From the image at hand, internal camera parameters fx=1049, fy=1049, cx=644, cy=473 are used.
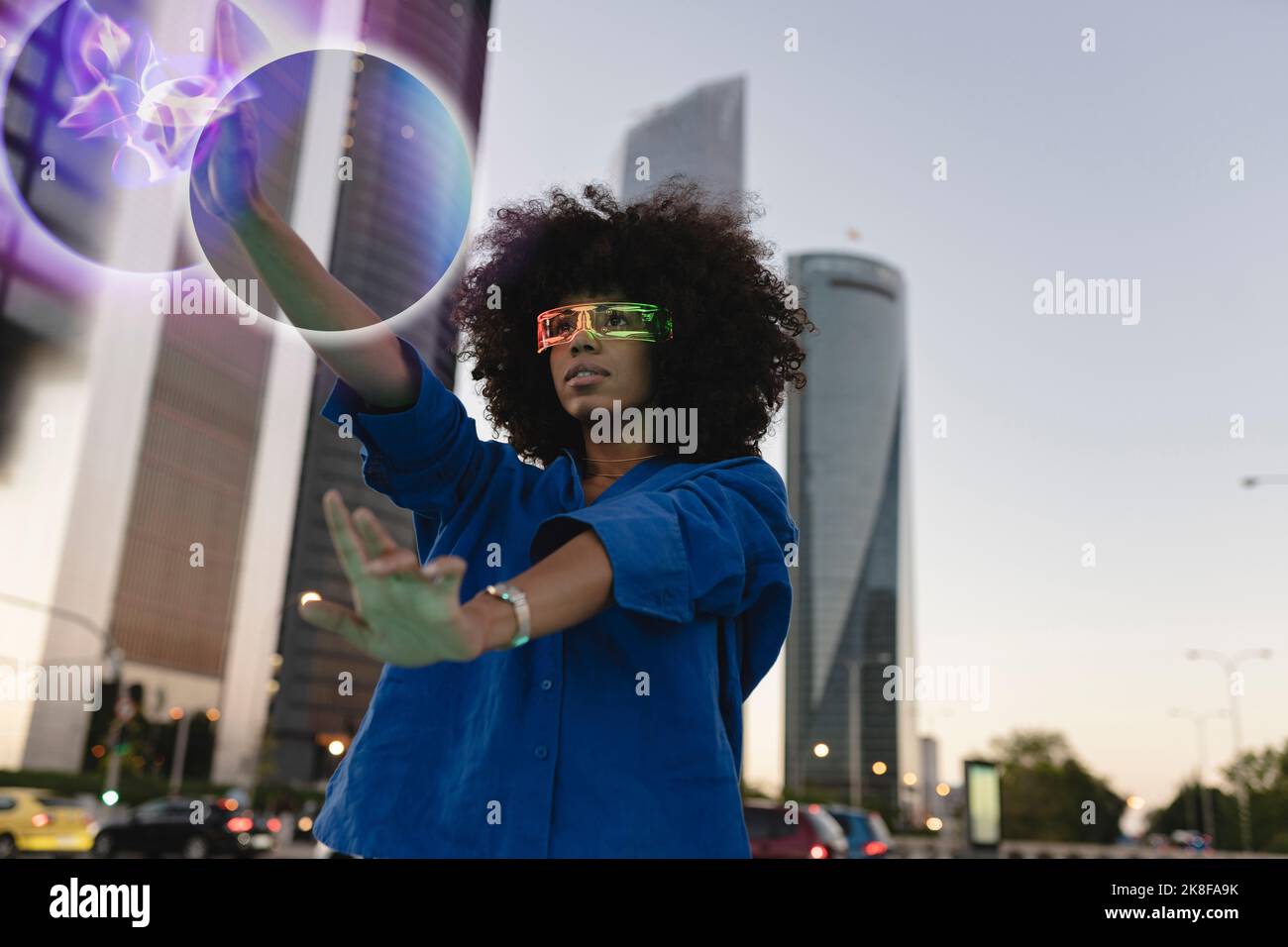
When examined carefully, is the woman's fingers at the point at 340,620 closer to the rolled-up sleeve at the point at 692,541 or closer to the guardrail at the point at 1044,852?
the rolled-up sleeve at the point at 692,541

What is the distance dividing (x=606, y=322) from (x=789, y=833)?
39.3 ft

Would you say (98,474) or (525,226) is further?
(98,474)

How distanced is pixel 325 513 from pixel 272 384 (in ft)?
346

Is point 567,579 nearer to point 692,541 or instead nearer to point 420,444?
point 692,541

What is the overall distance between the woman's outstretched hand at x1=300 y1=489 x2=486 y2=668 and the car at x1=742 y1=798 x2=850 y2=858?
1213cm

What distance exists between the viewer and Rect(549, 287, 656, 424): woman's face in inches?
69.8

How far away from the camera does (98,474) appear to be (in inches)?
3396

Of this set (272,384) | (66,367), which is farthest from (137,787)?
(272,384)

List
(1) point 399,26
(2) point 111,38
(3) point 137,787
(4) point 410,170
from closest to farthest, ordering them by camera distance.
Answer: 1. (2) point 111,38
2. (4) point 410,170
3. (1) point 399,26
4. (3) point 137,787

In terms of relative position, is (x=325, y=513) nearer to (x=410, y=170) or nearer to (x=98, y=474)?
(x=410, y=170)

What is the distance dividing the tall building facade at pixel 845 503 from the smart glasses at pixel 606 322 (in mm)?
99765

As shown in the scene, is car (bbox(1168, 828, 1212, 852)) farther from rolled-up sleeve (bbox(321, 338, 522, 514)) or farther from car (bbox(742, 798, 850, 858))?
rolled-up sleeve (bbox(321, 338, 522, 514))

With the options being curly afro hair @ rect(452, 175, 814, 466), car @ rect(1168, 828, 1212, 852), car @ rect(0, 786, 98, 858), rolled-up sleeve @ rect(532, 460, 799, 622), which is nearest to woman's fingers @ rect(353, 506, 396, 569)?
rolled-up sleeve @ rect(532, 460, 799, 622)

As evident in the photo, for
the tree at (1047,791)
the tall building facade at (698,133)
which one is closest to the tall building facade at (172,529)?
the tall building facade at (698,133)
